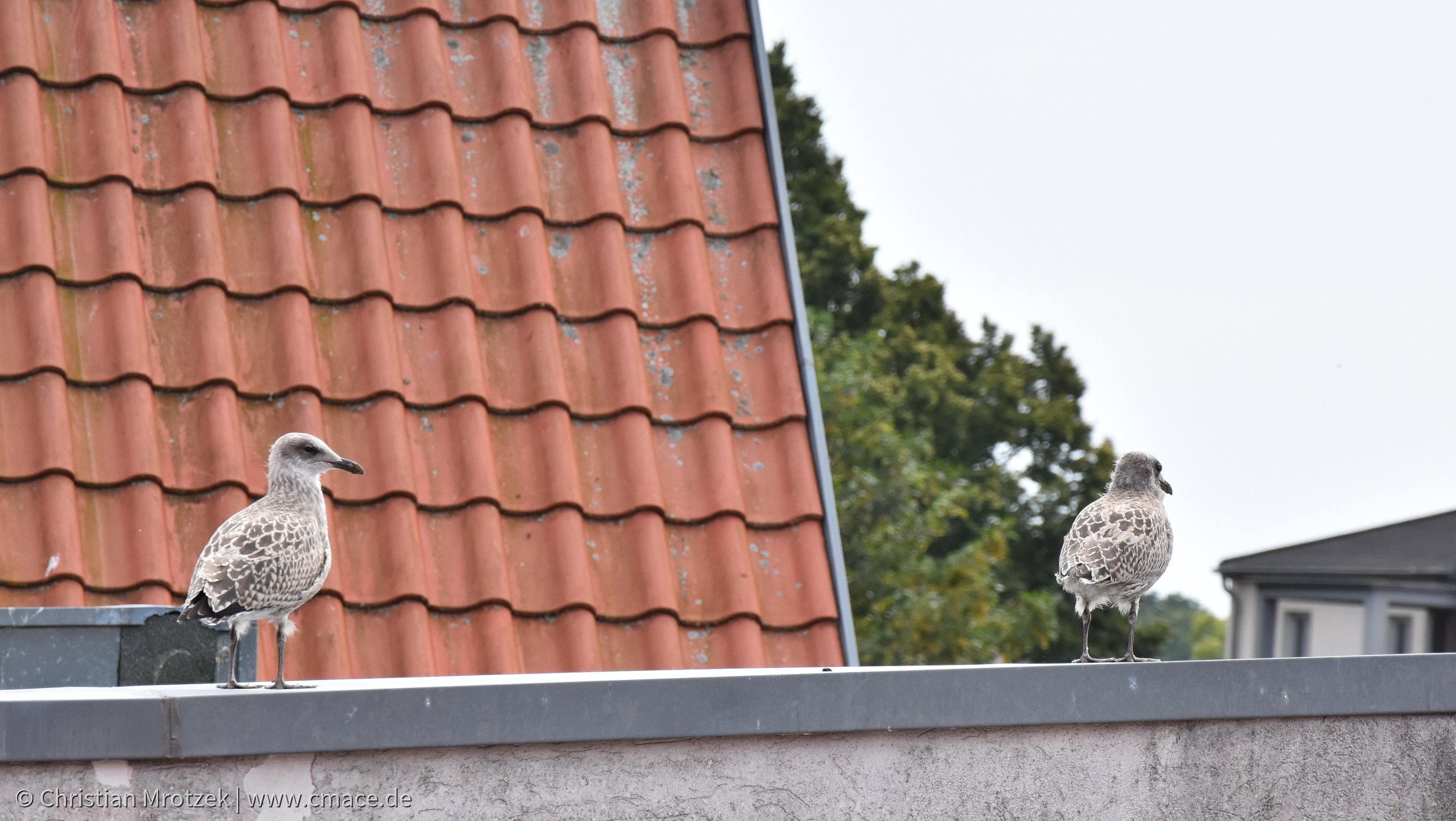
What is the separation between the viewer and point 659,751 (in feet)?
7.04

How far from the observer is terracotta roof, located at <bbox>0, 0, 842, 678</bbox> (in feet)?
11.8

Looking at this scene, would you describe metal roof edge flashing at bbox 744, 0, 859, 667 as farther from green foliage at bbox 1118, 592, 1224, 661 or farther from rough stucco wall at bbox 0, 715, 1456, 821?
green foliage at bbox 1118, 592, 1224, 661

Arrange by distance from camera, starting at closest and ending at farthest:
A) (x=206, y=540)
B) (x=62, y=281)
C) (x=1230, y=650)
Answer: (x=206, y=540), (x=62, y=281), (x=1230, y=650)

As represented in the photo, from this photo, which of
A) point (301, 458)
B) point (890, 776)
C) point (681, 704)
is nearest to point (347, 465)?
point (301, 458)

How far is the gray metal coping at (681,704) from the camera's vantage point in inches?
73.1

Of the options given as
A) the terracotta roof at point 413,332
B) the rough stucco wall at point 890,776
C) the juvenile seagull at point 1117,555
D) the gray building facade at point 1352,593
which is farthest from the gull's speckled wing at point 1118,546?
the gray building facade at point 1352,593

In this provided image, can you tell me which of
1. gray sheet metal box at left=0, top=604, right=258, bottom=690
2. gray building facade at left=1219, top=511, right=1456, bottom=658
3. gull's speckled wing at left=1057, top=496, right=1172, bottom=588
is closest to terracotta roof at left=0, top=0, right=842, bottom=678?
gray sheet metal box at left=0, top=604, right=258, bottom=690

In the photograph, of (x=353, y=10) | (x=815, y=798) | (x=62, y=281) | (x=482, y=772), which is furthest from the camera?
(x=353, y=10)

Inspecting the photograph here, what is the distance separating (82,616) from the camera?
8.71 feet

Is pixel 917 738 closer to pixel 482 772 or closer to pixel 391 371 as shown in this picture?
pixel 482 772

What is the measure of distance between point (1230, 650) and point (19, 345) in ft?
72.4

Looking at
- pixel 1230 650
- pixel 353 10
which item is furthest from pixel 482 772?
pixel 1230 650

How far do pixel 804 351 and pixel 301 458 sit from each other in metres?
2.21

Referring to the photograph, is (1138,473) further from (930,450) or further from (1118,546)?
(930,450)
